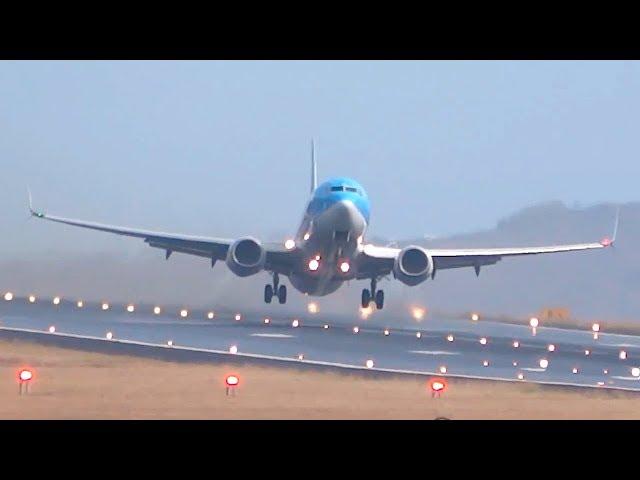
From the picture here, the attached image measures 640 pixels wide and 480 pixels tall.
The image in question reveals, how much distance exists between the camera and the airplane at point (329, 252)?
38.5 m

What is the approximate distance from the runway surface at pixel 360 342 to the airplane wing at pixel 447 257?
2449 millimetres

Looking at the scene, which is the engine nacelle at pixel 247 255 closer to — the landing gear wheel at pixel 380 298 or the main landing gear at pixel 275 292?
the main landing gear at pixel 275 292

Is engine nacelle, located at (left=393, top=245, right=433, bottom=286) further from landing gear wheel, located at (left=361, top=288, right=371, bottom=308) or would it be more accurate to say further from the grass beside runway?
the grass beside runway

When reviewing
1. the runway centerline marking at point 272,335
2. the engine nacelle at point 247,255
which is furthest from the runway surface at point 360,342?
the engine nacelle at point 247,255

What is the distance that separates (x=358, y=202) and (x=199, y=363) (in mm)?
10217

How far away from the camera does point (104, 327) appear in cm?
4222

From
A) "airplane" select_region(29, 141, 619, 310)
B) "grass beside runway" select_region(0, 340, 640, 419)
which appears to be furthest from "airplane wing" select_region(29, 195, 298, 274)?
"grass beside runway" select_region(0, 340, 640, 419)

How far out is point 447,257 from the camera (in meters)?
43.8

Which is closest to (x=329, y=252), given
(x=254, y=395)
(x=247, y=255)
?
(x=247, y=255)

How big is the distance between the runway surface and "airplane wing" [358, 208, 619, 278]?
2.45m

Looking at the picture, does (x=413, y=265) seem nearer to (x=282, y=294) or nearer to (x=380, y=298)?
(x=380, y=298)

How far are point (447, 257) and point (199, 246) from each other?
885 centimetres

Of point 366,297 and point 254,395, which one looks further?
point 366,297
